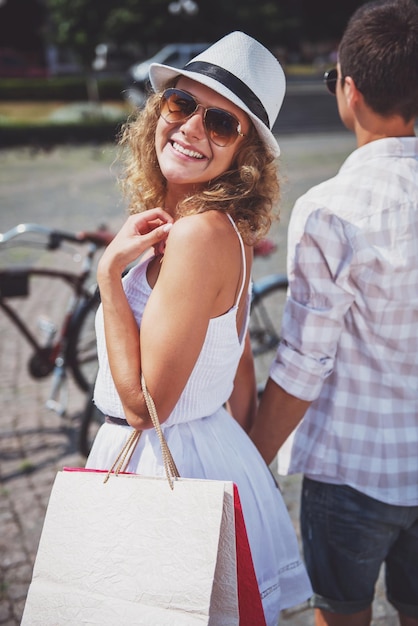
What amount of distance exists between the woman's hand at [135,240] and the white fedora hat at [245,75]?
0.36m

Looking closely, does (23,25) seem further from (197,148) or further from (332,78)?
(197,148)

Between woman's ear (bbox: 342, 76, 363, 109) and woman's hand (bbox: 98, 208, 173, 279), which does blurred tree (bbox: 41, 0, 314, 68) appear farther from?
woman's hand (bbox: 98, 208, 173, 279)

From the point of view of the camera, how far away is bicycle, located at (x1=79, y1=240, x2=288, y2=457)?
3.73 m

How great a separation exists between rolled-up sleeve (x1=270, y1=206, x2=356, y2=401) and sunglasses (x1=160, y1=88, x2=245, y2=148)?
32 centimetres

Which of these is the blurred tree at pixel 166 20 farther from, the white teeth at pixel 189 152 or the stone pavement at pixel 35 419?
the white teeth at pixel 189 152

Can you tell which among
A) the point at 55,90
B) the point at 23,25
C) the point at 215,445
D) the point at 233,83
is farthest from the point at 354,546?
the point at 23,25

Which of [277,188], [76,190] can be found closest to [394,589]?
[277,188]

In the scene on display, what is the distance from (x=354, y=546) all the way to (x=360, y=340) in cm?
65

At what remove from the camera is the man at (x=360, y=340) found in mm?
1691

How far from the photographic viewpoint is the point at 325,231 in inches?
66.8

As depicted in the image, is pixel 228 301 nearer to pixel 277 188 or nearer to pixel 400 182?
pixel 277 188

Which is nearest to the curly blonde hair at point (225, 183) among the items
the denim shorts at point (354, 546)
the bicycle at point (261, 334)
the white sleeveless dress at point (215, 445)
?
the white sleeveless dress at point (215, 445)

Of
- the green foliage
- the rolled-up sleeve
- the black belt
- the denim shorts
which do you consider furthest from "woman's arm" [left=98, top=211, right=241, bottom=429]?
the green foliage

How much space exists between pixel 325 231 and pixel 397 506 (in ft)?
2.87
